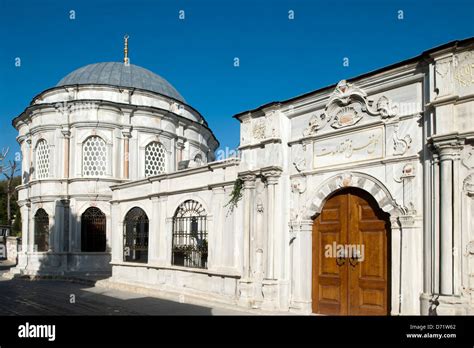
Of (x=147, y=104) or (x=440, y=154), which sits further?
(x=147, y=104)

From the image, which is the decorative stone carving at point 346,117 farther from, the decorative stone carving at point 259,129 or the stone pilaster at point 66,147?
the stone pilaster at point 66,147

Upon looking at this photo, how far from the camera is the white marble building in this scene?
7.81m

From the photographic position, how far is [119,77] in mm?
25609

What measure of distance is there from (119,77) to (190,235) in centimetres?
1469

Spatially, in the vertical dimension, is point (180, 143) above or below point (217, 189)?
above

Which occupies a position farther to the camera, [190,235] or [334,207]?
[190,235]

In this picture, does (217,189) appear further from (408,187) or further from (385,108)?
(408,187)

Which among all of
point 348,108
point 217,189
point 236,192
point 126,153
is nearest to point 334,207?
point 348,108

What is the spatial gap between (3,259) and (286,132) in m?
34.2

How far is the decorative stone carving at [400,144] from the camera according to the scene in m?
8.62

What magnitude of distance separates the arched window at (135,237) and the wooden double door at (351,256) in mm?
8181
